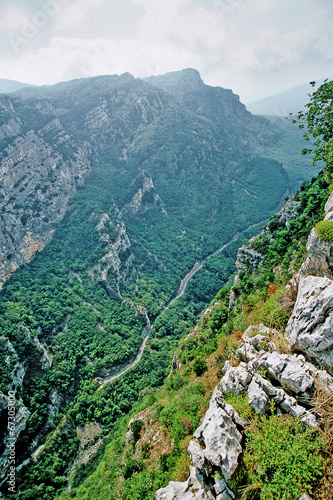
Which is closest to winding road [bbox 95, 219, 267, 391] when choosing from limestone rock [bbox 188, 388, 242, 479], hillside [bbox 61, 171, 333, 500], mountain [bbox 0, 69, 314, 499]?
mountain [bbox 0, 69, 314, 499]

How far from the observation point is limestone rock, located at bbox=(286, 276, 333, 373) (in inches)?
501

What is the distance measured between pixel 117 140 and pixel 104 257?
10190cm

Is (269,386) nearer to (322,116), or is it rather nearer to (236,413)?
(236,413)

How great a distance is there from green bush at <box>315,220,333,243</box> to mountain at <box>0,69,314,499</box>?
54.6 meters

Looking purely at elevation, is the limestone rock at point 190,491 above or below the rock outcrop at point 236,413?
below

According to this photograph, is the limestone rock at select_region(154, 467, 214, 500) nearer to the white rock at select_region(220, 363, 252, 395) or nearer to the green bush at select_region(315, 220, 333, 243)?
the white rock at select_region(220, 363, 252, 395)

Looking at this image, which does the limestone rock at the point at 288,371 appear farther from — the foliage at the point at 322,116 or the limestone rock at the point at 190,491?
the foliage at the point at 322,116

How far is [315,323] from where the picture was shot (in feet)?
43.9

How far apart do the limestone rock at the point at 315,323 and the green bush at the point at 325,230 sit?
3.20m

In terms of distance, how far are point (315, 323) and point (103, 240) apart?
303 ft

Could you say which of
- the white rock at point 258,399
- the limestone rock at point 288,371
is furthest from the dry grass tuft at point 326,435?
the white rock at point 258,399

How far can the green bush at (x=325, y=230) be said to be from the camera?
16044mm

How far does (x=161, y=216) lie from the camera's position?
13300 cm

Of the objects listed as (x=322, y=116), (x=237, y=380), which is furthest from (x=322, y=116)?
(x=237, y=380)
